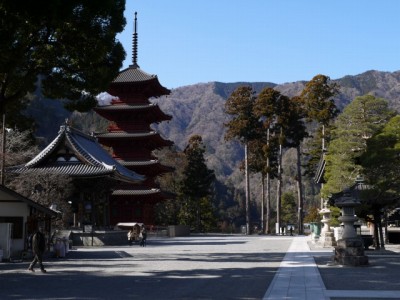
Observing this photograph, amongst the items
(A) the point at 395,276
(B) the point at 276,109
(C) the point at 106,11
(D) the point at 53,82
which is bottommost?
(A) the point at 395,276

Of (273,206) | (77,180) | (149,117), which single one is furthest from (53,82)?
(273,206)

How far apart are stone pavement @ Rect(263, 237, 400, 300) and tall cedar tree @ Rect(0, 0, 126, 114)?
967 cm

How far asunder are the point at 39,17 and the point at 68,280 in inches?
309

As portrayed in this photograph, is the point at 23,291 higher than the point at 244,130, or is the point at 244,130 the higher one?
the point at 244,130

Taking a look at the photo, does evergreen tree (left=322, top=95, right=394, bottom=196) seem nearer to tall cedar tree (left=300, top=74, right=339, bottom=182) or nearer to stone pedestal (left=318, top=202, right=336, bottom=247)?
stone pedestal (left=318, top=202, right=336, bottom=247)

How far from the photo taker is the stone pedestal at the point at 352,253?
16562 mm

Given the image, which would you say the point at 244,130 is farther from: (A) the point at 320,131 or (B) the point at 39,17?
(B) the point at 39,17

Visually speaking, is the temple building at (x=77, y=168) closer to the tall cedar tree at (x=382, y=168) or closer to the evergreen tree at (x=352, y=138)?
the evergreen tree at (x=352, y=138)

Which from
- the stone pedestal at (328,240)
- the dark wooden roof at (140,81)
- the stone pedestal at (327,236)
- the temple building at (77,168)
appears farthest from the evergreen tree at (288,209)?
the temple building at (77,168)

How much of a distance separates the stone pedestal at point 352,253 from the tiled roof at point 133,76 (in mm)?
32941

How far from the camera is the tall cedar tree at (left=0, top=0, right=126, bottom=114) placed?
15.0m

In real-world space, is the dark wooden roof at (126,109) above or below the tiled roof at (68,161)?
above

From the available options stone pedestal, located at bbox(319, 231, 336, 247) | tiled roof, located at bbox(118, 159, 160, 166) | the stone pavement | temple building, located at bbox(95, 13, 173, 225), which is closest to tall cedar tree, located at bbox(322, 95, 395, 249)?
stone pedestal, located at bbox(319, 231, 336, 247)

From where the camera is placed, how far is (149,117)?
48.4 m
